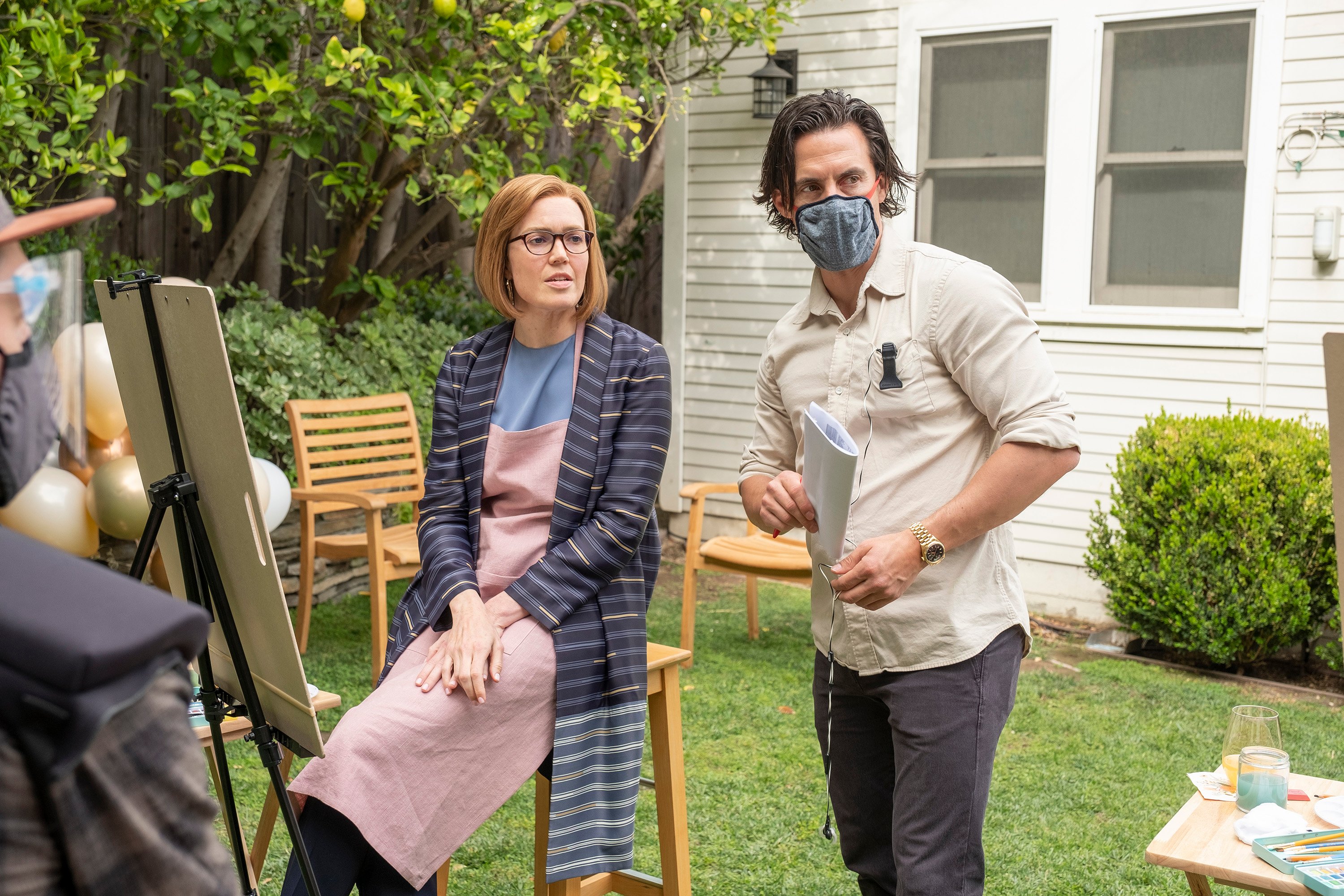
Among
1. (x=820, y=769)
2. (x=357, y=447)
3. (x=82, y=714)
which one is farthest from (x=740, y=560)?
(x=82, y=714)

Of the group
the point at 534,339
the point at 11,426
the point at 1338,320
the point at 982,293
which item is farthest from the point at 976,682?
the point at 1338,320

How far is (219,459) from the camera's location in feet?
5.66

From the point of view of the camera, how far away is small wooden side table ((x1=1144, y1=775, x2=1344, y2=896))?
179 centimetres

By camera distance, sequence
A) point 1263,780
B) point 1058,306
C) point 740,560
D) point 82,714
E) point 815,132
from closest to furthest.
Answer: point 82,714 → point 815,132 → point 1263,780 → point 740,560 → point 1058,306

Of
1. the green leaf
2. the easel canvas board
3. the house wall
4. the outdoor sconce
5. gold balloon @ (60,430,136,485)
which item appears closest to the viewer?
the easel canvas board

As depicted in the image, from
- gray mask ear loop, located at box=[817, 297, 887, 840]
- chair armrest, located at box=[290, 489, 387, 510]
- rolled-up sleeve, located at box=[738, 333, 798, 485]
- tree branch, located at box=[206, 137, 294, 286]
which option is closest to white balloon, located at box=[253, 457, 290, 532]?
chair armrest, located at box=[290, 489, 387, 510]


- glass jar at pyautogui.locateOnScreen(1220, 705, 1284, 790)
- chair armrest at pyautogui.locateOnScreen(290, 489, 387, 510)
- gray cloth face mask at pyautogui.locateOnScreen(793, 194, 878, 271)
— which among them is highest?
gray cloth face mask at pyautogui.locateOnScreen(793, 194, 878, 271)

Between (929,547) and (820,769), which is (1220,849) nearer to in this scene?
(929,547)

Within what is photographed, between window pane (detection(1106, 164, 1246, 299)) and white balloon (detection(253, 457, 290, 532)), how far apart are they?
13.0 feet

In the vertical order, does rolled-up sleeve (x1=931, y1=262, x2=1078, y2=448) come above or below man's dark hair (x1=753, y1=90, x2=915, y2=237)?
below

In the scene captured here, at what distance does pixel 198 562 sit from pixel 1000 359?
1.31 metres

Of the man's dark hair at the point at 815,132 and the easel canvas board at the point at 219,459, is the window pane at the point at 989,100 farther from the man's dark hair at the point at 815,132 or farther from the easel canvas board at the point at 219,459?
the easel canvas board at the point at 219,459

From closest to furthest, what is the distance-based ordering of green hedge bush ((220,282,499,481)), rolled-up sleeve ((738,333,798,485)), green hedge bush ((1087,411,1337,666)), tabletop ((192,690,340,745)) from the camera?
1. tabletop ((192,690,340,745))
2. rolled-up sleeve ((738,333,798,485))
3. green hedge bush ((1087,411,1337,666))
4. green hedge bush ((220,282,499,481))

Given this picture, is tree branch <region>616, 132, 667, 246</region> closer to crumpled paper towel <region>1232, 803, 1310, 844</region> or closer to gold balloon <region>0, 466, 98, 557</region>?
gold balloon <region>0, 466, 98, 557</region>
